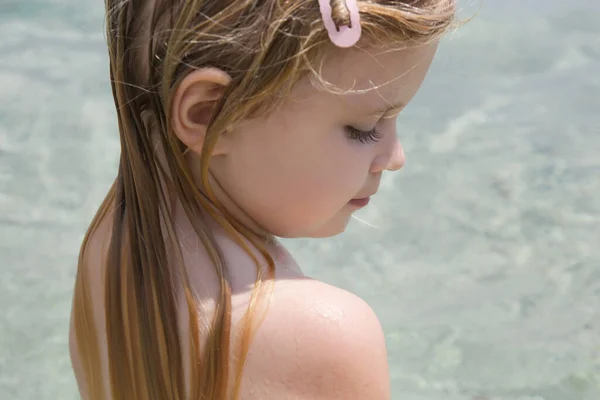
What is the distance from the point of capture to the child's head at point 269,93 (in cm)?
135

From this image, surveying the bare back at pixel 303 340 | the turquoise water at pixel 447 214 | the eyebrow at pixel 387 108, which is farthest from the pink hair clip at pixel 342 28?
the turquoise water at pixel 447 214

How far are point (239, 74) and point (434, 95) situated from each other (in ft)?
9.99

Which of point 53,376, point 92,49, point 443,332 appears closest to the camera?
point 53,376

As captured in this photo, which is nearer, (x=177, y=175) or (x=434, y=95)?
(x=177, y=175)

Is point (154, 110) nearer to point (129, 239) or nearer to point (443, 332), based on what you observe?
point (129, 239)

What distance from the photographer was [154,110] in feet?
4.90

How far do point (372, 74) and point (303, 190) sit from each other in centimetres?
23

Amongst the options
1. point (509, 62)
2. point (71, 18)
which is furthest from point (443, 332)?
point (71, 18)

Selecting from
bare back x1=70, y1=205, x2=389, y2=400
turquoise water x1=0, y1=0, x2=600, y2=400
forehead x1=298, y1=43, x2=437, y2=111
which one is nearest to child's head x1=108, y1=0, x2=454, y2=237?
forehead x1=298, y1=43, x2=437, y2=111

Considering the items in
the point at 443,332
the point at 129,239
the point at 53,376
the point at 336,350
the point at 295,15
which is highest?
the point at 295,15

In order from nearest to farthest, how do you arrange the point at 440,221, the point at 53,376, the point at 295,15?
the point at 295,15 → the point at 53,376 → the point at 440,221

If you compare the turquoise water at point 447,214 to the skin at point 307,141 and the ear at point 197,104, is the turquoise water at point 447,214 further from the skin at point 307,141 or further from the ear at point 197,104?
the ear at point 197,104

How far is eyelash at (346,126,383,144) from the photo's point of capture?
4.80ft

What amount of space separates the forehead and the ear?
160mm
